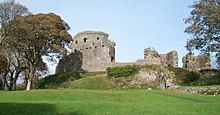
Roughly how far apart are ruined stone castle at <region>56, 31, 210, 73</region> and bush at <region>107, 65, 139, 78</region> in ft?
10.8

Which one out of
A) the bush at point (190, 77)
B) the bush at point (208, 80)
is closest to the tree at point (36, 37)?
the bush at point (190, 77)

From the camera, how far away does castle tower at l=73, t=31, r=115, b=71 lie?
208ft

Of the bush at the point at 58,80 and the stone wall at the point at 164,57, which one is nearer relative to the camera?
the bush at the point at 58,80

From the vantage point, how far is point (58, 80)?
59594 millimetres

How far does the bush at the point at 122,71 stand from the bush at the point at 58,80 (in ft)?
18.7

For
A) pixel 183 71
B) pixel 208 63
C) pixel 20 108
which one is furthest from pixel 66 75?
pixel 20 108

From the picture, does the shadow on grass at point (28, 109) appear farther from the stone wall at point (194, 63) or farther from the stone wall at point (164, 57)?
the stone wall at point (194, 63)

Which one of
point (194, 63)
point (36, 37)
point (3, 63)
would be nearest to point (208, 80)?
A: point (194, 63)

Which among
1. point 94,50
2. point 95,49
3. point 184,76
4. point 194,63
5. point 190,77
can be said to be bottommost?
point 190,77

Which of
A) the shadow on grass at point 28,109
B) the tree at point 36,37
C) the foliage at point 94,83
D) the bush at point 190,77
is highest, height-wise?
the tree at point 36,37

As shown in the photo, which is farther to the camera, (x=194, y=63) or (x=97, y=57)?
(x=97, y=57)

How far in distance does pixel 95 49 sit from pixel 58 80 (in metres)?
8.46

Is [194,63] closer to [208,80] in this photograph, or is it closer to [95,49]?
[208,80]

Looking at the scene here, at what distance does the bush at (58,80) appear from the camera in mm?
57859
